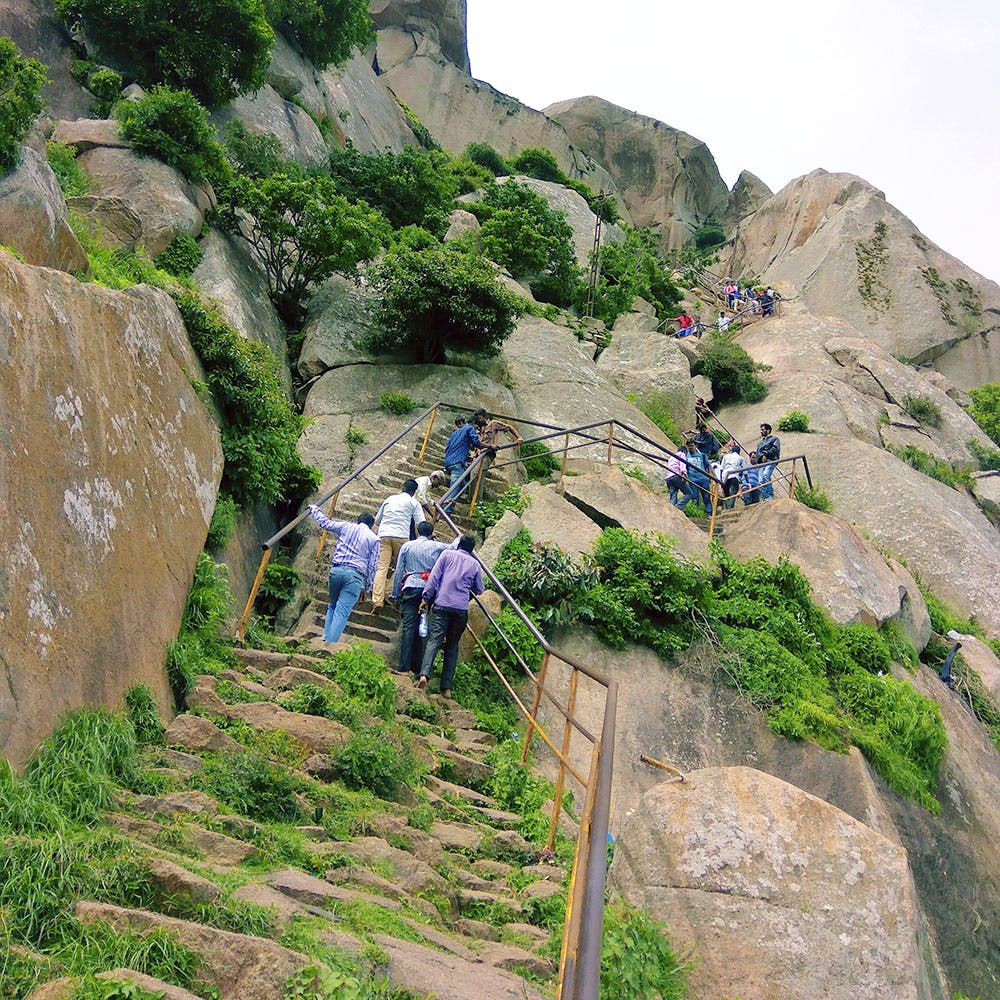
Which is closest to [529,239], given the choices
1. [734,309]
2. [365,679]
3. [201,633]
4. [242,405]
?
[734,309]

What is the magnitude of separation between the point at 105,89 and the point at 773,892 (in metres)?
20.7

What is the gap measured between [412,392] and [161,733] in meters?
11.6

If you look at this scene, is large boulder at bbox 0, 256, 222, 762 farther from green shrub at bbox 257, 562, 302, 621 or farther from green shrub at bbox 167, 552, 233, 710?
green shrub at bbox 257, 562, 302, 621

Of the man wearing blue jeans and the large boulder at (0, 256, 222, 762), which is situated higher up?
the man wearing blue jeans

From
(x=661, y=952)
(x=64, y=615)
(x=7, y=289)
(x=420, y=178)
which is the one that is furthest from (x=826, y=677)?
(x=420, y=178)

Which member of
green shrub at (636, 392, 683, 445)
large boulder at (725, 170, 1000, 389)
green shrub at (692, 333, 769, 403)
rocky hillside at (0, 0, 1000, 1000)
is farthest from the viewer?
large boulder at (725, 170, 1000, 389)

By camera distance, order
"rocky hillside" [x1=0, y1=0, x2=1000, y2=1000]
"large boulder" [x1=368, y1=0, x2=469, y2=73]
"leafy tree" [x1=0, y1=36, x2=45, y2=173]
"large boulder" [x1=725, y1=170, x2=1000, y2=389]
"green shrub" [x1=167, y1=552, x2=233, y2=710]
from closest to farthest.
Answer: "rocky hillside" [x1=0, y1=0, x2=1000, y2=1000] < "green shrub" [x1=167, y1=552, x2=233, y2=710] < "leafy tree" [x1=0, y1=36, x2=45, y2=173] < "large boulder" [x1=725, y1=170, x2=1000, y2=389] < "large boulder" [x1=368, y1=0, x2=469, y2=73]

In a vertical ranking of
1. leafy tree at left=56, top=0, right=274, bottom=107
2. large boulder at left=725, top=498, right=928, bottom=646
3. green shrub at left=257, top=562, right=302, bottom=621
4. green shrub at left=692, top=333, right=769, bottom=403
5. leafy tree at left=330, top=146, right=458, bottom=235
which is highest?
leafy tree at left=56, top=0, right=274, bottom=107

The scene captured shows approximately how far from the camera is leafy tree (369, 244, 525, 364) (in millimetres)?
17469

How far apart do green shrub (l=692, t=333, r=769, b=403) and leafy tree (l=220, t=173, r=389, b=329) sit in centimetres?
1115

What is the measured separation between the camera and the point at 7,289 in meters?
5.86

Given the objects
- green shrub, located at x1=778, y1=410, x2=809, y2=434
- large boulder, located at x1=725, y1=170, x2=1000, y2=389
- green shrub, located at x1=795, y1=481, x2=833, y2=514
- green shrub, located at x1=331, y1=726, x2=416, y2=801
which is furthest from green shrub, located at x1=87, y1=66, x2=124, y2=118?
large boulder, located at x1=725, y1=170, x2=1000, y2=389

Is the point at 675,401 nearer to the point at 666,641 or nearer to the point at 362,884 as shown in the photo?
the point at 666,641

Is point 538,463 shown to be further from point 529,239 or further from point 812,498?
point 529,239
